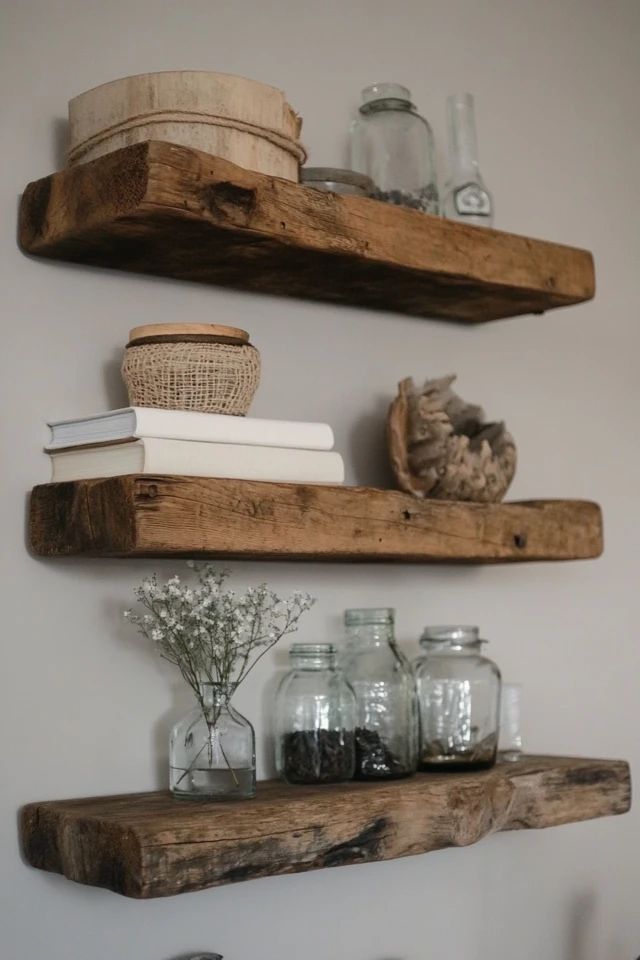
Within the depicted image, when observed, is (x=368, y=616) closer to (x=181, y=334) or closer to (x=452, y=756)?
(x=452, y=756)

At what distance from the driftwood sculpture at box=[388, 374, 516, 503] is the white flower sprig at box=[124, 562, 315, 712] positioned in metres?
0.23

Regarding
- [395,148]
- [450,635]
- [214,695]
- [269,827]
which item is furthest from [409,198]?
[269,827]

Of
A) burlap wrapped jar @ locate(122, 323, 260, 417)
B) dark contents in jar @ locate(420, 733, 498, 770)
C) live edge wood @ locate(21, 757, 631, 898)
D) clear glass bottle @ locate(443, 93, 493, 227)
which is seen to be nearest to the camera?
live edge wood @ locate(21, 757, 631, 898)

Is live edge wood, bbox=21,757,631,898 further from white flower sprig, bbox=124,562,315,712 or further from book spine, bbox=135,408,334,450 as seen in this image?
book spine, bbox=135,408,334,450

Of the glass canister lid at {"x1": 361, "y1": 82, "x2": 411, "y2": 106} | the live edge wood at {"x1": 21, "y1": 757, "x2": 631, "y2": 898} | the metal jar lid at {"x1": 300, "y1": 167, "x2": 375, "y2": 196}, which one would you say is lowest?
the live edge wood at {"x1": 21, "y1": 757, "x2": 631, "y2": 898}

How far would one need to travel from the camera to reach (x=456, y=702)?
60.4 inches

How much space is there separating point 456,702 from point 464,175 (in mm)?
663

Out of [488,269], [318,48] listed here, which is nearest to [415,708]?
[488,269]

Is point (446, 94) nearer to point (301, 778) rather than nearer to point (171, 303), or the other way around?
point (171, 303)

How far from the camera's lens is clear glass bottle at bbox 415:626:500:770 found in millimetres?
1517

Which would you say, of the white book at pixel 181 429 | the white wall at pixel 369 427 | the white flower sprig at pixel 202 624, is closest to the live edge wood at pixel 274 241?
the white wall at pixel 369 427

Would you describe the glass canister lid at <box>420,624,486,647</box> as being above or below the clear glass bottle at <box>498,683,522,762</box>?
above

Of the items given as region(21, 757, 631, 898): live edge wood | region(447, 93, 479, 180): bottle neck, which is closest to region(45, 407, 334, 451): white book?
region(21, 757, 631, 898): live edge wood

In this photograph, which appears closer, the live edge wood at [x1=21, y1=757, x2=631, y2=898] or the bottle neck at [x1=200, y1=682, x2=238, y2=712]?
the live edge wood at [x1=21, y1=757, x2=631, y2=898]
